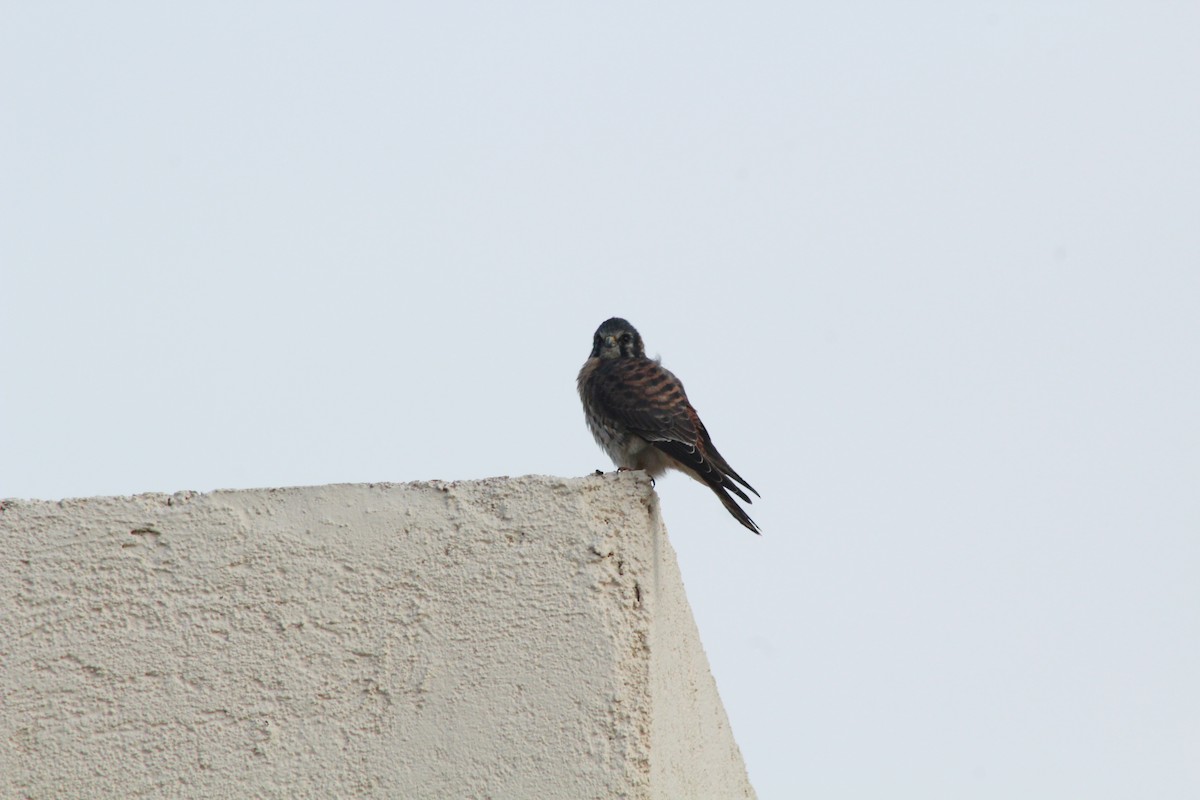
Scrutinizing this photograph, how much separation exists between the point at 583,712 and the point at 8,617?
1.09 m

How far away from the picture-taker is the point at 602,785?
2438 millimetres

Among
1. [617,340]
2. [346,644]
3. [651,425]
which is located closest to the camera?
[346,644]

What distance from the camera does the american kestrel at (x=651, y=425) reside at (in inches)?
158

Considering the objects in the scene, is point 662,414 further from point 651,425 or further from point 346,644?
point 346,644

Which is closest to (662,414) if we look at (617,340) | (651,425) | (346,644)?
(651,425)

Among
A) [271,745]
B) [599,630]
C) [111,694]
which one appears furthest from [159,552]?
[599,630]

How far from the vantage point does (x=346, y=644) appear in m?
2.65

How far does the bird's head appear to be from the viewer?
5422mm

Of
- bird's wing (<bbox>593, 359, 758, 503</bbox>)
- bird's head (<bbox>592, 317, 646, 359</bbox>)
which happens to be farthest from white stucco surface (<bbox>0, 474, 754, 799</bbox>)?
bird's head (<bbox>592, 317, 646, 359</bbox>)

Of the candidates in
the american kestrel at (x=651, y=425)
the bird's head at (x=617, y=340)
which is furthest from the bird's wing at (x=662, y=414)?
the bird's head at (x=617, y=340)

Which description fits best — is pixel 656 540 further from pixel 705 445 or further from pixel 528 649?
pixel 705 445

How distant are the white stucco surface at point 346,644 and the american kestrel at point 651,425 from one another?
1.17 m

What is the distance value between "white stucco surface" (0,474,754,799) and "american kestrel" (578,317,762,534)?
1175 millimetres

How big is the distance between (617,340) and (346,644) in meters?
2.93
